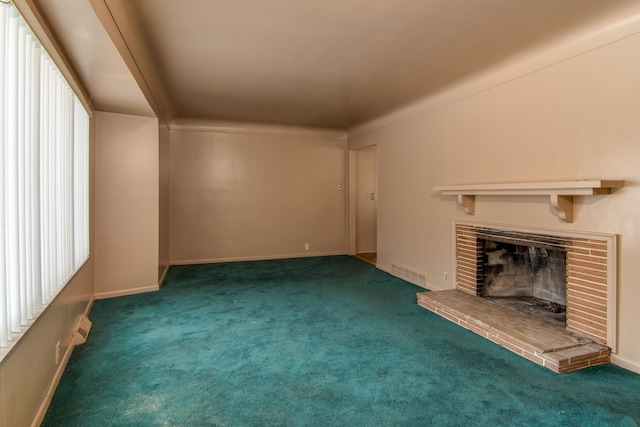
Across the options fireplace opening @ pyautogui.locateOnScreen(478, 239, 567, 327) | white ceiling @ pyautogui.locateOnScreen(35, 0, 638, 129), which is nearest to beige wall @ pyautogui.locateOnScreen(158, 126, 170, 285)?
white ceiling @ pyautogui.locateOnScreen(35, 0, 638, 129)

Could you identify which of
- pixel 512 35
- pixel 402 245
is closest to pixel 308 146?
pixel 402 245

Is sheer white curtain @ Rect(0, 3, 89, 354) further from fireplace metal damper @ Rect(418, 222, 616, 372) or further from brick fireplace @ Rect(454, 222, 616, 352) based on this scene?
brick fireplace @ Rect(454, 222, 616, 352)

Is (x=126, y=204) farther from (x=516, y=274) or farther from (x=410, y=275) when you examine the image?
(x=516, y=274)

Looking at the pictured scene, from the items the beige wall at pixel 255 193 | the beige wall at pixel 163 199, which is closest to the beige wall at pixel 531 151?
the beige wall at pixel 255 193

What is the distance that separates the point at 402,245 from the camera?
508 centimetres

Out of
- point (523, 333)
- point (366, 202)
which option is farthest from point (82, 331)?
point (366, 202)

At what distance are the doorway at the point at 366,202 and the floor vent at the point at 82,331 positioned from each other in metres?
4.87

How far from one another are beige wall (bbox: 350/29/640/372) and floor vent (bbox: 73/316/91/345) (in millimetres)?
3820

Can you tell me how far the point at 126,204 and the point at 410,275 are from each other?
3.92 m

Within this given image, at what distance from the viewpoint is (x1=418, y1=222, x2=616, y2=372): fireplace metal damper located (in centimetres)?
248

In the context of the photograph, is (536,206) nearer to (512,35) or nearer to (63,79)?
(512,35)

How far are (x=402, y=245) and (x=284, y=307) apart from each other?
2.19 m

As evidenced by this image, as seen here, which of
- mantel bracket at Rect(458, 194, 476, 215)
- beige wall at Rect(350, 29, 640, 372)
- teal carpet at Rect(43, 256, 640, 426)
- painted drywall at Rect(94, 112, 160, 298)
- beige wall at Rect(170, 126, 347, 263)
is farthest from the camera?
beige wall at Rect(170, 126, 347, 263)

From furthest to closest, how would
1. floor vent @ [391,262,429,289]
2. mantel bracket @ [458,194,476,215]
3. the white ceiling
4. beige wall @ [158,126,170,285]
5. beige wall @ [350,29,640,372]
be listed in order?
beige wall @ [158,126,170,285] < floor vent @ [391,262,429,289] < mantel bracket @ [458,194,476,215] < beige wall @ [350,29,640,372] < the white ceiling
